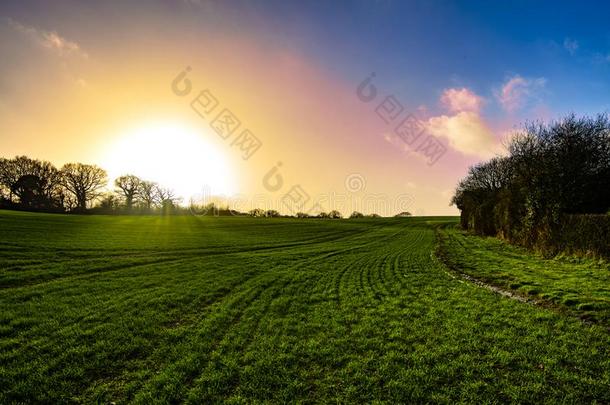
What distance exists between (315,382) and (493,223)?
4394 cm

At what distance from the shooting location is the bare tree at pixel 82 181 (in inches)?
3172

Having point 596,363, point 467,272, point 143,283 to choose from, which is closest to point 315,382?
point 596,363

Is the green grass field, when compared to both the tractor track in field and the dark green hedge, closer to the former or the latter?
the tractor track in field

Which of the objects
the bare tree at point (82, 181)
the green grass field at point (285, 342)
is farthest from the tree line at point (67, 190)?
the green grass field at point (285, 342)

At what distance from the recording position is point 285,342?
8320 mm

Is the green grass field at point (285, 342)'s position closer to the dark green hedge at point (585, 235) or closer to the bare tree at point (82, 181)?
the dark green hedge at point (585, 235)

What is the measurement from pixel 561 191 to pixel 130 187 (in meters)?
97.4

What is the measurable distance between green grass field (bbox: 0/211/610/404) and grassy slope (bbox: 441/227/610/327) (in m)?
0.40

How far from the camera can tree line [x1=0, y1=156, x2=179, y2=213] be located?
7300 cm

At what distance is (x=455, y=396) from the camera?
19.0ft

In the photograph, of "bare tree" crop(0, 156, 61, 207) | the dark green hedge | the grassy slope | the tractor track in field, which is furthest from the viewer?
"bare tree" crop(0, 156, 61, 207)

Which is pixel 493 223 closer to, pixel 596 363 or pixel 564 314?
pixel 564 314

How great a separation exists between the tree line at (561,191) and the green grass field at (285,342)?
31.1 ft

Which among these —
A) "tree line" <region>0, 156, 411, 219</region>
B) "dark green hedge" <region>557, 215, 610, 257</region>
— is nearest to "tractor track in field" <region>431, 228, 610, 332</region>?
"dark green hedge" <region>557, 215, 610, 257</region>
